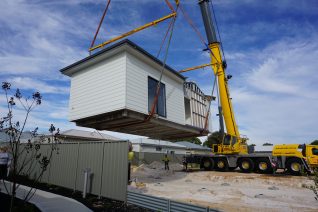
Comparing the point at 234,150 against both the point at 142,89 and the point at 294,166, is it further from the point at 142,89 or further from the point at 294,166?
Result: the point at 142,89

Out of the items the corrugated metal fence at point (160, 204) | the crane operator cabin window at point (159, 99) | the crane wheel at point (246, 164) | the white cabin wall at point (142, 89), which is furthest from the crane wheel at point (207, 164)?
the corrugated metal fence at point (160, 204)

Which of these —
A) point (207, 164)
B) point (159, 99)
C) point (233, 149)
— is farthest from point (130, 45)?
point (207, 164)

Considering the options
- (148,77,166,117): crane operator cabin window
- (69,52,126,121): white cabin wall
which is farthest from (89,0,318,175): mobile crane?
(69,52,126,121): white cabin wall

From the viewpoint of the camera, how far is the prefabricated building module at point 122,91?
999cm

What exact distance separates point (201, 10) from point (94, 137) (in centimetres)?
2355

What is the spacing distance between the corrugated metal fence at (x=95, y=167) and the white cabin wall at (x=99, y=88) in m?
1.50

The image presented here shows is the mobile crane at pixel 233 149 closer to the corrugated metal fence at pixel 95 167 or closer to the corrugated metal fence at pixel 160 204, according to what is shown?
the corrugated metal fence at pixel 95 167

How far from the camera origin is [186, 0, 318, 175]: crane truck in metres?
17.4

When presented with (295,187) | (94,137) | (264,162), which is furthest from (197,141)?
(295,187)

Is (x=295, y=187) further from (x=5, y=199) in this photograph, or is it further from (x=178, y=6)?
(x=5, y=199)

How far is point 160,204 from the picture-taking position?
737 centimetres

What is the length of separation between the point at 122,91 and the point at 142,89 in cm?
115

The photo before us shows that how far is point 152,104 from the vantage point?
36.9 ft

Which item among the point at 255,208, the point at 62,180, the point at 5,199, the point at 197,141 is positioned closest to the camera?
the point at 5,199
